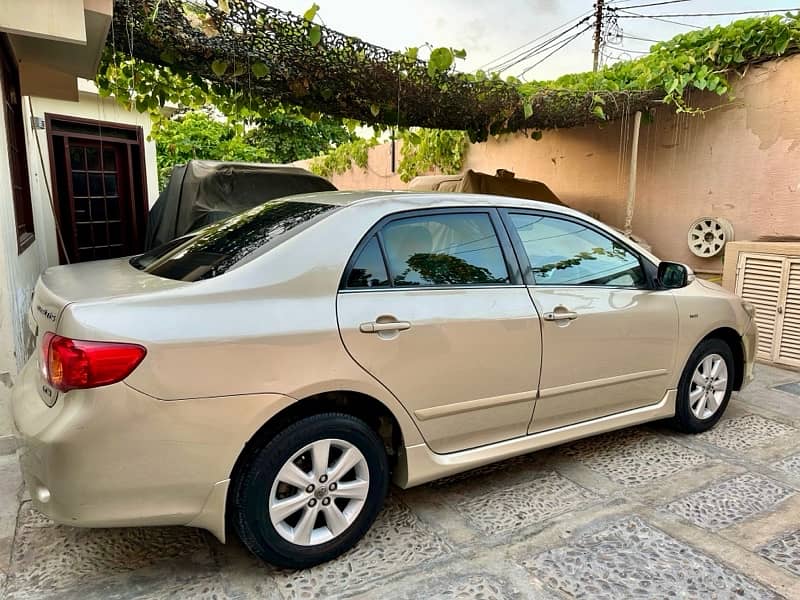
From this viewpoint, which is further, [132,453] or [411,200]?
[411,200]

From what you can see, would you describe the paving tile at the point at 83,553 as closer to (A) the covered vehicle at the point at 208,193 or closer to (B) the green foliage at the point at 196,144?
(A) the covered vehicle at the point at 208,193

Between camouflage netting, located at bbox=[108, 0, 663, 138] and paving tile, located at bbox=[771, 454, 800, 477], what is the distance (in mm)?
4349

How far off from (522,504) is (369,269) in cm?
146

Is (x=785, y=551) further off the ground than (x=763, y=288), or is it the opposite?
(x=763, y=288)

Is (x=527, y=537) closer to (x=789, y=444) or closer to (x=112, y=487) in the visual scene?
(x=112, y=487)

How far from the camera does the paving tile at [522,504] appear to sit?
270 centimetres

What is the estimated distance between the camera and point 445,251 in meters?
2.77

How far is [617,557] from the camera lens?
2.43 metres

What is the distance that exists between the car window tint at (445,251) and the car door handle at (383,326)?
0.67 feet

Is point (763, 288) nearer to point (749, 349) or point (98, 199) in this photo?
point (749, 349)

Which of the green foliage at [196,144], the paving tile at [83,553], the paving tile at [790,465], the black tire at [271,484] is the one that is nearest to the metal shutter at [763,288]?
the paving tile at [790,465]

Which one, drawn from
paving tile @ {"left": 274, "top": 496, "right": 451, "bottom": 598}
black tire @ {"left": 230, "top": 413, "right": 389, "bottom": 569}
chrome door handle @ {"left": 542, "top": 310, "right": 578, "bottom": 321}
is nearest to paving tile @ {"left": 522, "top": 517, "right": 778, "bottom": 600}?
paving tile @ {"left": 274, "top": 496, "right": 451, "bottom": 598}

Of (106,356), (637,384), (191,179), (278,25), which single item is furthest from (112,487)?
(191,179)

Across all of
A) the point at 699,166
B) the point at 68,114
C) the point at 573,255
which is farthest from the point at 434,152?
the point at 573,255
